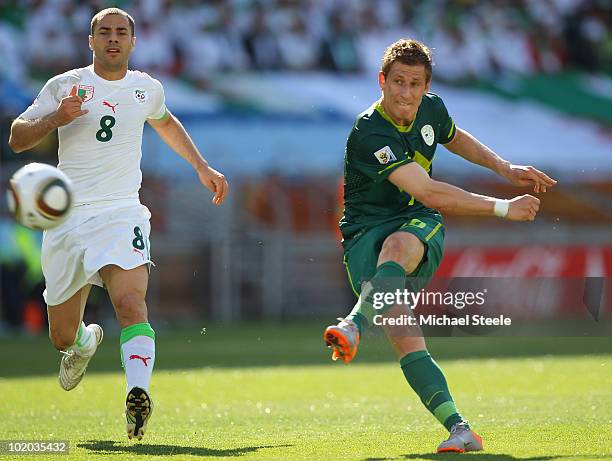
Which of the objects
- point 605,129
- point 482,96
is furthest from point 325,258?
point 605,129

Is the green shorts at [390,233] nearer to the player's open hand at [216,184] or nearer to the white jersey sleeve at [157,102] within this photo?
the player's open hand at [216,184]

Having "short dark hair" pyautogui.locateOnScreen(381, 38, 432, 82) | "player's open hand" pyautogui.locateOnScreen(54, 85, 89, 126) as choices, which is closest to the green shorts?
"short dark hair" pyautogui.locateOnScreen(381, 38, 432, 82)

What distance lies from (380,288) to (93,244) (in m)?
1.98

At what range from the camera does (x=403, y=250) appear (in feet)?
22.0

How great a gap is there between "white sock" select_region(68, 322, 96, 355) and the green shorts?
226 cm

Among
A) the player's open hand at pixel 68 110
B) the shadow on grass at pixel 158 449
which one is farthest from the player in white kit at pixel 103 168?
the shadow on grass at pixel 158 449

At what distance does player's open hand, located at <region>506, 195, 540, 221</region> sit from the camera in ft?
21.0

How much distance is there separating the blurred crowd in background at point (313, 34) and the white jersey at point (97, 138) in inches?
504

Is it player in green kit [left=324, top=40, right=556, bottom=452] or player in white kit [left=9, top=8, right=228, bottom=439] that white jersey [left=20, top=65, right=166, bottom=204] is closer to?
player in white kit [left=9, top=8, right=228, bottom=439]

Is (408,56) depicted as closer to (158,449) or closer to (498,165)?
(498,165)

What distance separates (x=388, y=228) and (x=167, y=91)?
14045 mm

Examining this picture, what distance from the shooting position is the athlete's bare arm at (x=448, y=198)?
6422 mm

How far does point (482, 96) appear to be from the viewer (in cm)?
2323

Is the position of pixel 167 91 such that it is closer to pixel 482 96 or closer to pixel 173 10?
pixel 173 10
